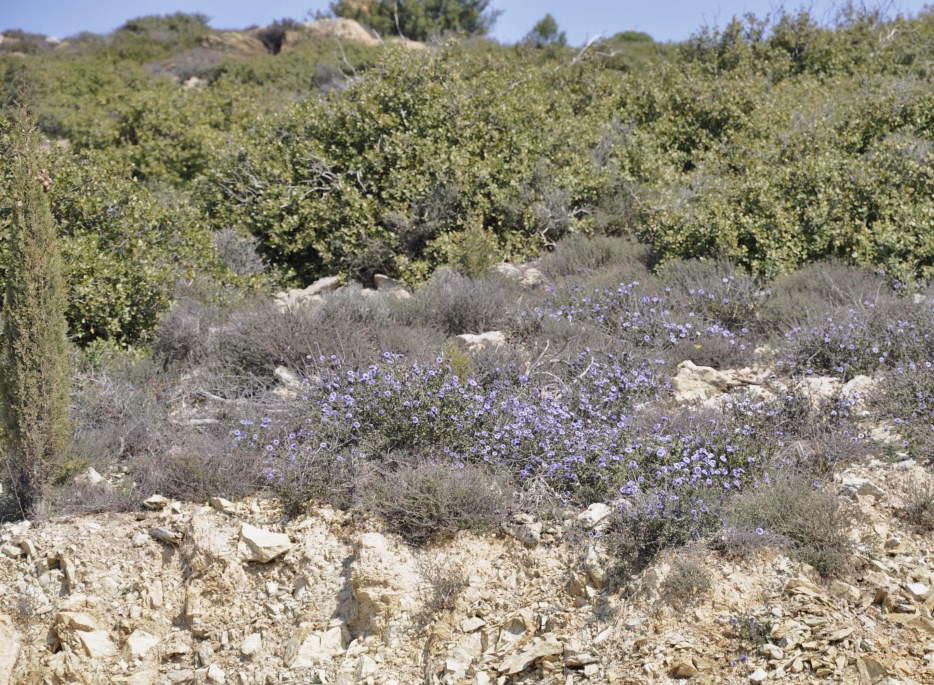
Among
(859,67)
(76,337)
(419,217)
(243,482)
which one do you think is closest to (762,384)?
(243,482)

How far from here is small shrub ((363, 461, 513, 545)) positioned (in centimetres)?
485

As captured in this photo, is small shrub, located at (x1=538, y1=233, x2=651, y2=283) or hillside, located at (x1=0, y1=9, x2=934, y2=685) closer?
hillside, located at (x1=0, y1=9, x2=934, y2=685)

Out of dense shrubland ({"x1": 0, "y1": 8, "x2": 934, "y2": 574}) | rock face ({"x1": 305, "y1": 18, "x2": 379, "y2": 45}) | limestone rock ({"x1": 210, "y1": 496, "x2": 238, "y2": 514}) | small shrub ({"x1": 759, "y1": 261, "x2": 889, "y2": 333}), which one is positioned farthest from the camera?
rock face ({"x1": 305, "y1": 18, "x2": 379, "y2": 45})

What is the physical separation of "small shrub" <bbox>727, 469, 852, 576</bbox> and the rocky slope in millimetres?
101

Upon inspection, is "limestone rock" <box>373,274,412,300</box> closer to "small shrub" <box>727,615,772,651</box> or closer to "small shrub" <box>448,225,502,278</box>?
"small shrub" <box>448,225,502,278</box>

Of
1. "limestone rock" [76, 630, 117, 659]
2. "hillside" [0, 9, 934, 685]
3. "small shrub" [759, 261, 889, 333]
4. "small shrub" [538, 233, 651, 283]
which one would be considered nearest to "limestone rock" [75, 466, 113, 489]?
"hillside" [0, 9, 934, 685]

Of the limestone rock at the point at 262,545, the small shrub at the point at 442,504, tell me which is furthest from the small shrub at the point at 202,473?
the small shrub at the point at 442,504

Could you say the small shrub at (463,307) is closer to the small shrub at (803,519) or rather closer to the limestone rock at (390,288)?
the limestone rock at (390,288)

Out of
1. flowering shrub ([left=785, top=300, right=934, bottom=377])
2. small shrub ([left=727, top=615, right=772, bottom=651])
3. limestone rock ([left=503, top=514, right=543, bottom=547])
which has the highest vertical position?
flowering shrub ([left=785, top=300, right=934, bottom=377])

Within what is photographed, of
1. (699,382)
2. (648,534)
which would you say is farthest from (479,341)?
(648,534)

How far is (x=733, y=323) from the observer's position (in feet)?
24.7

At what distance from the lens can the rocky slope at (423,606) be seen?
3951 millimetres

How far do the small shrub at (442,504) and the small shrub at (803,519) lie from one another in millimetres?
1236

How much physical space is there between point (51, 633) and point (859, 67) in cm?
1433
